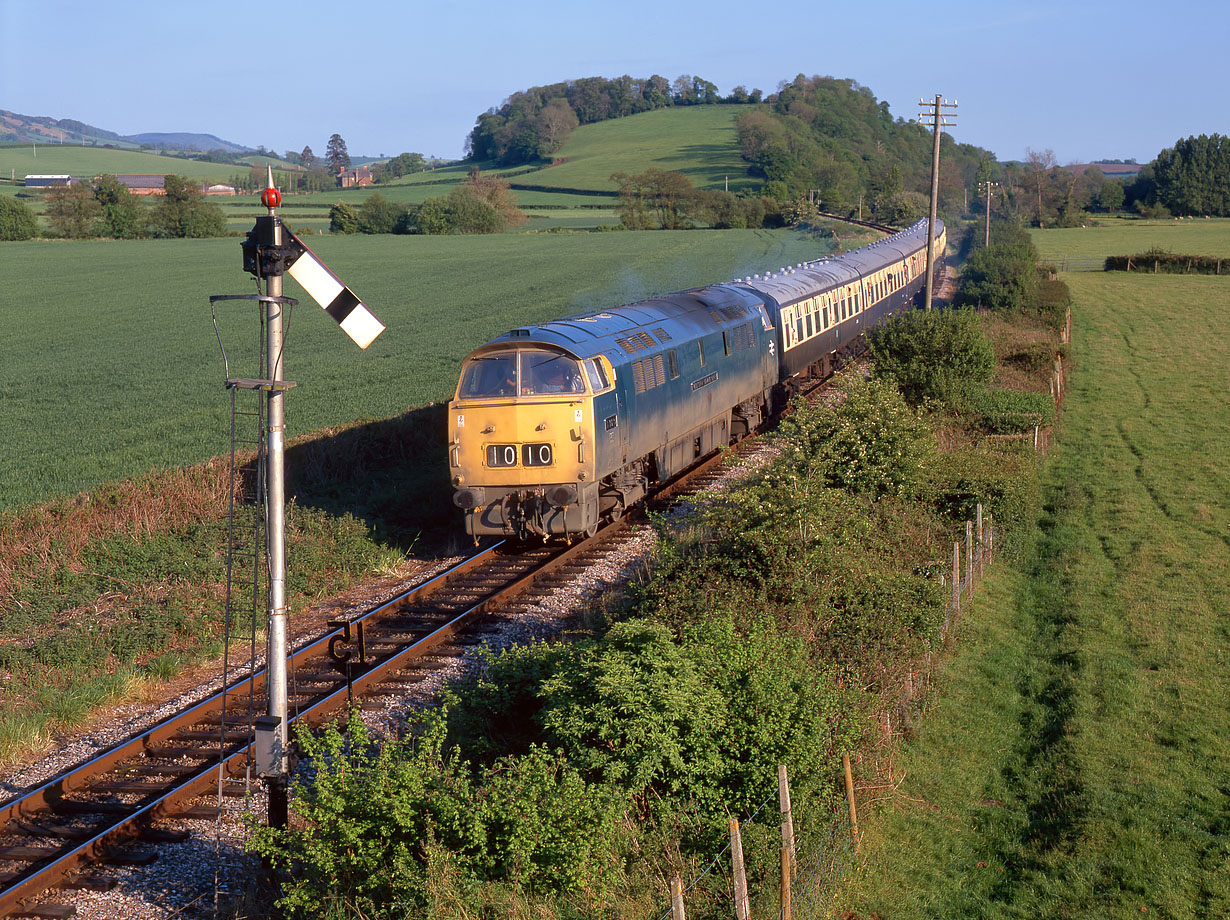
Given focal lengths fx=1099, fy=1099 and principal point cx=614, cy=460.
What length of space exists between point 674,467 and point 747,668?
9.79 m

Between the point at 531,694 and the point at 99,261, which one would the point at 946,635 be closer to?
the point at 531,694

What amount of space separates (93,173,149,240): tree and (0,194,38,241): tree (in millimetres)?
5082

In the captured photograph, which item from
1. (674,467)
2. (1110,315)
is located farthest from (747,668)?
(1110,315)

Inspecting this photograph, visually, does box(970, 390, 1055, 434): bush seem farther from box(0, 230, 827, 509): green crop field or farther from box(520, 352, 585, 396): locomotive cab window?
box(520, 352, 585, 396): locomotive cab window

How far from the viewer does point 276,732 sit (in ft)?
25.6

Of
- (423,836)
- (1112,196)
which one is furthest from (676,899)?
(1112,196)

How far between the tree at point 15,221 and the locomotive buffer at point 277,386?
8440 centimetres

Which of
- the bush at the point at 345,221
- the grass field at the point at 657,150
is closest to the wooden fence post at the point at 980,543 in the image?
the bush at the point at 345,221

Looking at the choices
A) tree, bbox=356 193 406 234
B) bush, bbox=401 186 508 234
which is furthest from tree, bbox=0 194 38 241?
bush, bbox=401 186 508 234

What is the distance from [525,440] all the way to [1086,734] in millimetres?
7989

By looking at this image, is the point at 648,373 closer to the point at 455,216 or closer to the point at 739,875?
the point at 739,875

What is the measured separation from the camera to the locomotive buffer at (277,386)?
298 inches

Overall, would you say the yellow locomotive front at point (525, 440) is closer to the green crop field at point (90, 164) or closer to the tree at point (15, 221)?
the tree at point (15, 221)

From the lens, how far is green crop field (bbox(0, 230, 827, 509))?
2356 centimetres
